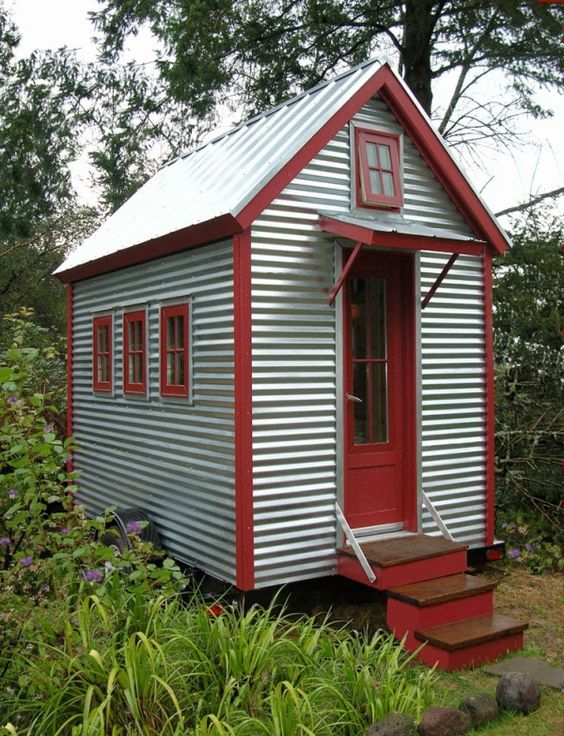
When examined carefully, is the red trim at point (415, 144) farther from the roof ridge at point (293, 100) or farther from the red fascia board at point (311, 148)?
the roof ridge at point (293, 100)

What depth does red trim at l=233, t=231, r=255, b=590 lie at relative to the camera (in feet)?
22.3

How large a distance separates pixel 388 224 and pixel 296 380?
65.6 inches

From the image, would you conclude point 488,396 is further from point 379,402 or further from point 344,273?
point 344,273

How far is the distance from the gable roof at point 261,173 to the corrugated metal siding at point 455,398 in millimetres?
726

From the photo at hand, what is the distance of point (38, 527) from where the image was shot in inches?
181

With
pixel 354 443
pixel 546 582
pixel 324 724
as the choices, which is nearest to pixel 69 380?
pixel 354 443

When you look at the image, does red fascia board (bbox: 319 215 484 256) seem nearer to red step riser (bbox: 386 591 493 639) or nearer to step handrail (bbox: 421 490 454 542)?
step handrail (bbox: 421 490 454 542)

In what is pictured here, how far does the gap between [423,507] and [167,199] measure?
14.6 ft

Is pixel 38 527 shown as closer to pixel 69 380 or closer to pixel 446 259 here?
pixel 446 259

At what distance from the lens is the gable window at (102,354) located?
33.1 feet

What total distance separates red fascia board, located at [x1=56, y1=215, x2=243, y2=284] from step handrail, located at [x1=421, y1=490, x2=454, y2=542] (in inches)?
129

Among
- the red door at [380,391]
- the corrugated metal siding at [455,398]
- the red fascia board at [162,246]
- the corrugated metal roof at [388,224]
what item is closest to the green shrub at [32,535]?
the red fascia board at [162,246]

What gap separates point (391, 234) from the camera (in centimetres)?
689

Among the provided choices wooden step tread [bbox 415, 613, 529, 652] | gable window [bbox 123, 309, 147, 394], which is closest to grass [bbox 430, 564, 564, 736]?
wooden step tread [bbox 415, 613, 529, 652]
